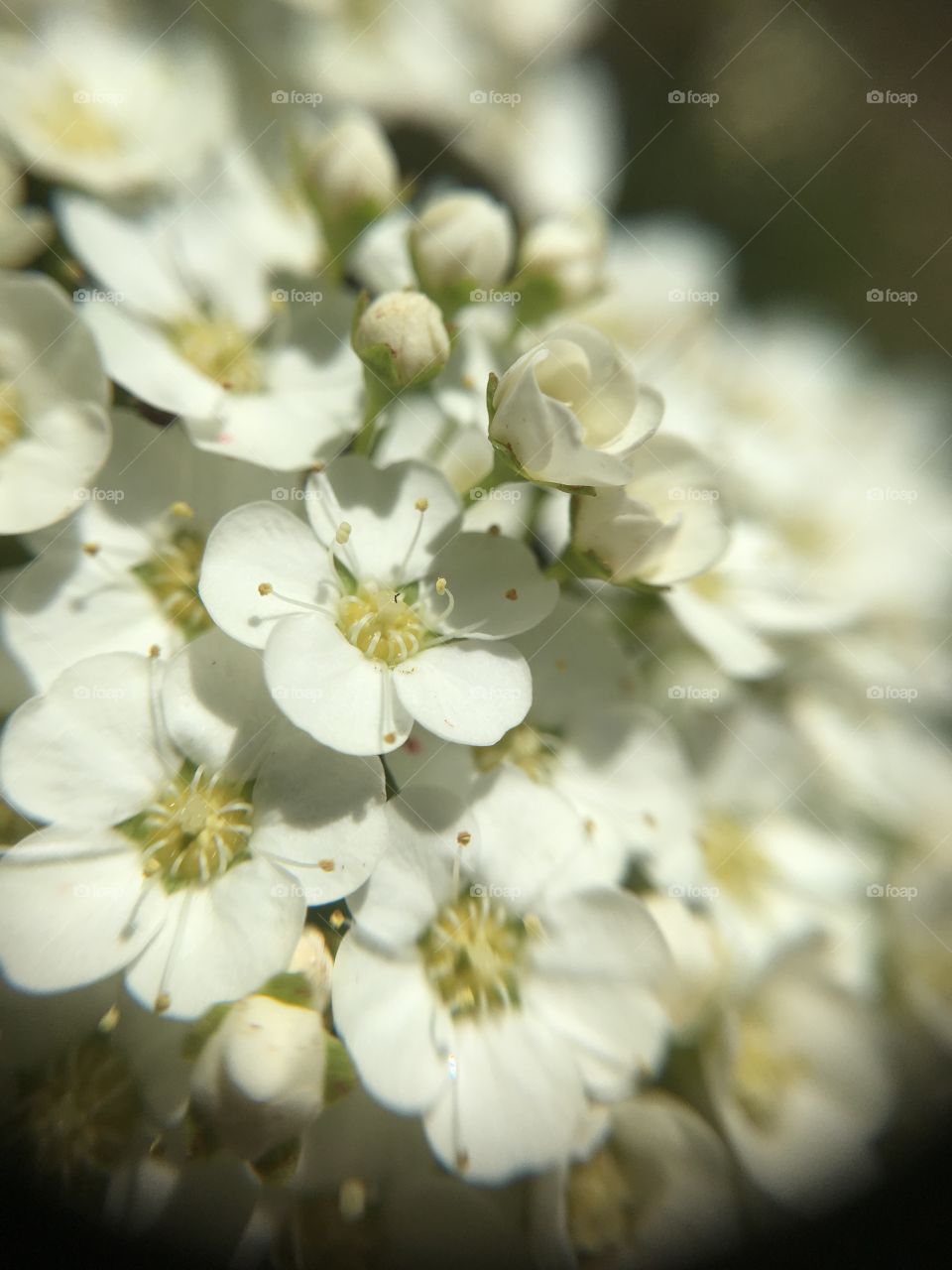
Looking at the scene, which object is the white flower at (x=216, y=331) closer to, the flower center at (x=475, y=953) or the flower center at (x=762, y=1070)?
the flower center at (x=475, y=953)

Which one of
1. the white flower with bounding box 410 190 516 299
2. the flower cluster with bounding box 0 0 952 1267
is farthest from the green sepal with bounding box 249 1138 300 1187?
the white flower with bounding box 410 190 516 299

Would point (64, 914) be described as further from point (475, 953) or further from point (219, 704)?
point (475, 953)

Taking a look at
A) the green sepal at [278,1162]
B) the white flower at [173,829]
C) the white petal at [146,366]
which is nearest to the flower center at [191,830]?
the white flower at [173,829]

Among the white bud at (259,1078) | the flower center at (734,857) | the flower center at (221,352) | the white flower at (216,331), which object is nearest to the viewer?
the white bud at (259,1078)

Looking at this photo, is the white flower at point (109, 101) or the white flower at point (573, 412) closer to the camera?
the white flower at point (573, 412)

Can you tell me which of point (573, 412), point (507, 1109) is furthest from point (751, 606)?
point (507, 1109)

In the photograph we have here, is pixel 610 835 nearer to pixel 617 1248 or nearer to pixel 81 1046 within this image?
pixel 617 1248
